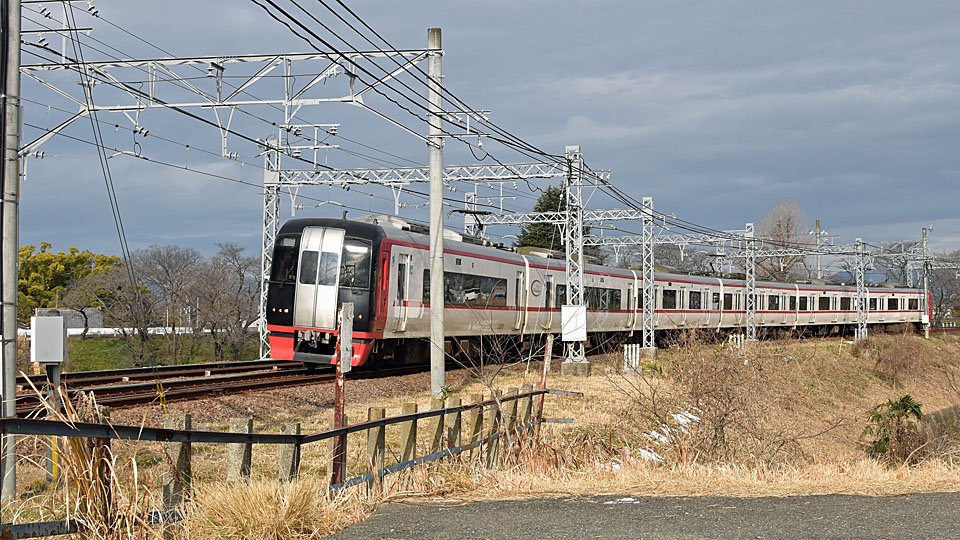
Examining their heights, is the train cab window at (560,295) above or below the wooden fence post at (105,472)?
above

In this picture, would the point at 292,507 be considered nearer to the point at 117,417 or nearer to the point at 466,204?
the point at 117,417

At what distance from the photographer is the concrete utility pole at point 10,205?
25.7ft

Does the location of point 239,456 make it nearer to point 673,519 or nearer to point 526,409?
point 673,519

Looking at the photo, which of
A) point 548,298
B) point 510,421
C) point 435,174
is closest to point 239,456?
point 510,421

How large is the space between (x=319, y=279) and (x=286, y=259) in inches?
34.6

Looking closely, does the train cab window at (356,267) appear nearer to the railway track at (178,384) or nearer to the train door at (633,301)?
the railway track at (178,384)

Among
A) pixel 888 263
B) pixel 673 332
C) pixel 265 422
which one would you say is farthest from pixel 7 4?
pixel 888 263

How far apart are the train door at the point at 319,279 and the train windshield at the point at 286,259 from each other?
0.47 feet

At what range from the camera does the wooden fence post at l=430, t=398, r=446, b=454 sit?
32.0ft

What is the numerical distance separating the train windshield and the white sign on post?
660 cm

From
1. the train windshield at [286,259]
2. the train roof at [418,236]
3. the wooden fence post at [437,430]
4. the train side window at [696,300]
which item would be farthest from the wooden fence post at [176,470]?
the train side window at [696,300]

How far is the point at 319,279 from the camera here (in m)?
19.5

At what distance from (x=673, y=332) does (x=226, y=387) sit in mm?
23156

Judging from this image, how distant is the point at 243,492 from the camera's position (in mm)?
6445
